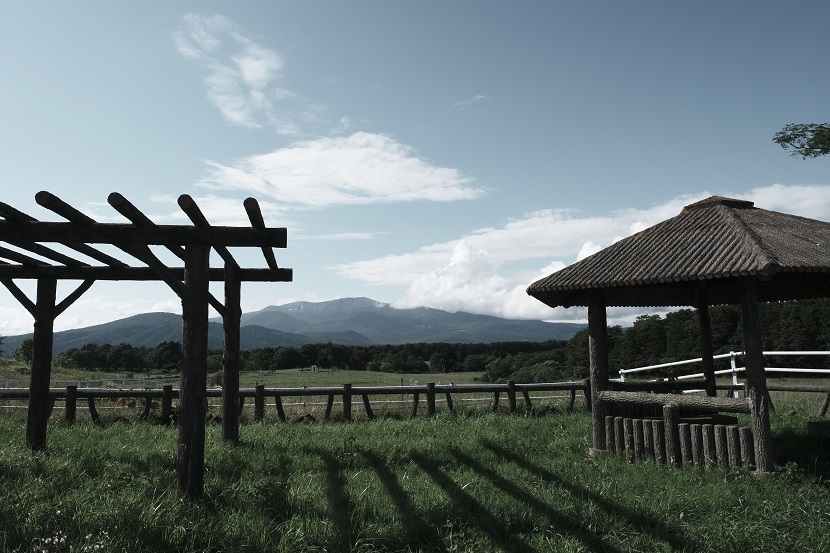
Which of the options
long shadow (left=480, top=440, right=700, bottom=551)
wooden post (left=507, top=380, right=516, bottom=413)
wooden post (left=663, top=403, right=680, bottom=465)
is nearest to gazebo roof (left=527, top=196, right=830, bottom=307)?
wooden post (left=663, top=403, right=680, bottom=465)

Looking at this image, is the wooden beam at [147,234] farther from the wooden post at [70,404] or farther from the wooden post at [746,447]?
the wooden post at [70,404]

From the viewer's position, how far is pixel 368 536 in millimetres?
5410

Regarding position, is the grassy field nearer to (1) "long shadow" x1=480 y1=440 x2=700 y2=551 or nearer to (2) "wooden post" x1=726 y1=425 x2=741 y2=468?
(1) "long shadow" x1=480 y1=440 x2=700 y2=551

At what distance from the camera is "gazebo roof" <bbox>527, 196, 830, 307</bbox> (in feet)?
25.9

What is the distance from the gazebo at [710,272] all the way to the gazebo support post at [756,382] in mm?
13

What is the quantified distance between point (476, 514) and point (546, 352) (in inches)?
2828

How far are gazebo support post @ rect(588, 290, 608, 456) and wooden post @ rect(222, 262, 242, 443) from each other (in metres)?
5.96

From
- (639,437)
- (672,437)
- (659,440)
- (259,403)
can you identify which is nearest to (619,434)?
(639,437)

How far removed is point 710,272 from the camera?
7.90m

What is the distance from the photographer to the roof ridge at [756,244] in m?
7.43

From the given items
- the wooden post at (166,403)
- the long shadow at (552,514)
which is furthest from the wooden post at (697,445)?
the wooden post at (166,403)

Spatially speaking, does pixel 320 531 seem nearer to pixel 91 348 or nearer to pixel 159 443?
pixel 159 443

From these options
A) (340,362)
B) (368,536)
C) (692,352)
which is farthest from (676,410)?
(340,362)

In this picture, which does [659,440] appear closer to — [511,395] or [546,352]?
[511,395]
